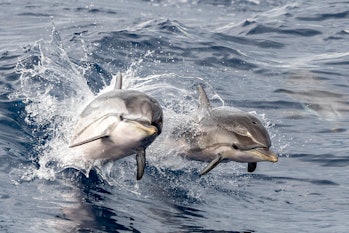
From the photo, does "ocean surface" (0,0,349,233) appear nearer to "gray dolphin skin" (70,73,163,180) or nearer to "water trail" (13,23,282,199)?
"water trail" (13,23,282,199)

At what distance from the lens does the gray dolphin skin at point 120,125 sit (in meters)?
8.84

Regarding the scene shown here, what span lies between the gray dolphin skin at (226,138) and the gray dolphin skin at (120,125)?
3.09 ft

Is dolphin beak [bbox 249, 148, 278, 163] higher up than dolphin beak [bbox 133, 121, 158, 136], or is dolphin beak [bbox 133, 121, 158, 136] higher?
dolphin beak [bbox 133, 121, 158, 136]

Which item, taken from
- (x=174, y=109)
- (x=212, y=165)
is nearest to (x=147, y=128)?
(x=212, y=165)

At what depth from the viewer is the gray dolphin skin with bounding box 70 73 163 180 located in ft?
29.0

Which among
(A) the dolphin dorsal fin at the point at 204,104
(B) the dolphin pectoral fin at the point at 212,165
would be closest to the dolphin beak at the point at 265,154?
(B) the dolphin pectoral fin at the point at 212,165

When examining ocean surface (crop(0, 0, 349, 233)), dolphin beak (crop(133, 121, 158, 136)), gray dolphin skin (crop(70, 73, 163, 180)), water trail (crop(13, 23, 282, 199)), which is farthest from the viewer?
water trail (crop(13, 23, 282, 199))

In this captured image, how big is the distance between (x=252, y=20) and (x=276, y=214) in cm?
1367

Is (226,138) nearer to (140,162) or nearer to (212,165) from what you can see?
(212,165)

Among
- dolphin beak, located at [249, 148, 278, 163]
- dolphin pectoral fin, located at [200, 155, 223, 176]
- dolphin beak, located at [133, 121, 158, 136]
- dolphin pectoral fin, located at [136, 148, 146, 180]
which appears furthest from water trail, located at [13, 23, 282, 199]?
→ dolphin beak, located at [133, 121, 158, 136]

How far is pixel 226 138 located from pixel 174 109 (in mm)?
2667

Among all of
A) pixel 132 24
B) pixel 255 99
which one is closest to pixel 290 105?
pixel 255 99

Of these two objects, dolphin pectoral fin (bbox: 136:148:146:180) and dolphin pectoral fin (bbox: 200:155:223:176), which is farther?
dolphin pectoral fin (bbox: 200:155:223:176)

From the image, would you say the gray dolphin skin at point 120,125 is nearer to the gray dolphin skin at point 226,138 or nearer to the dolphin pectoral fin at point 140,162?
the dolphin pectoral fin at point 140,162
